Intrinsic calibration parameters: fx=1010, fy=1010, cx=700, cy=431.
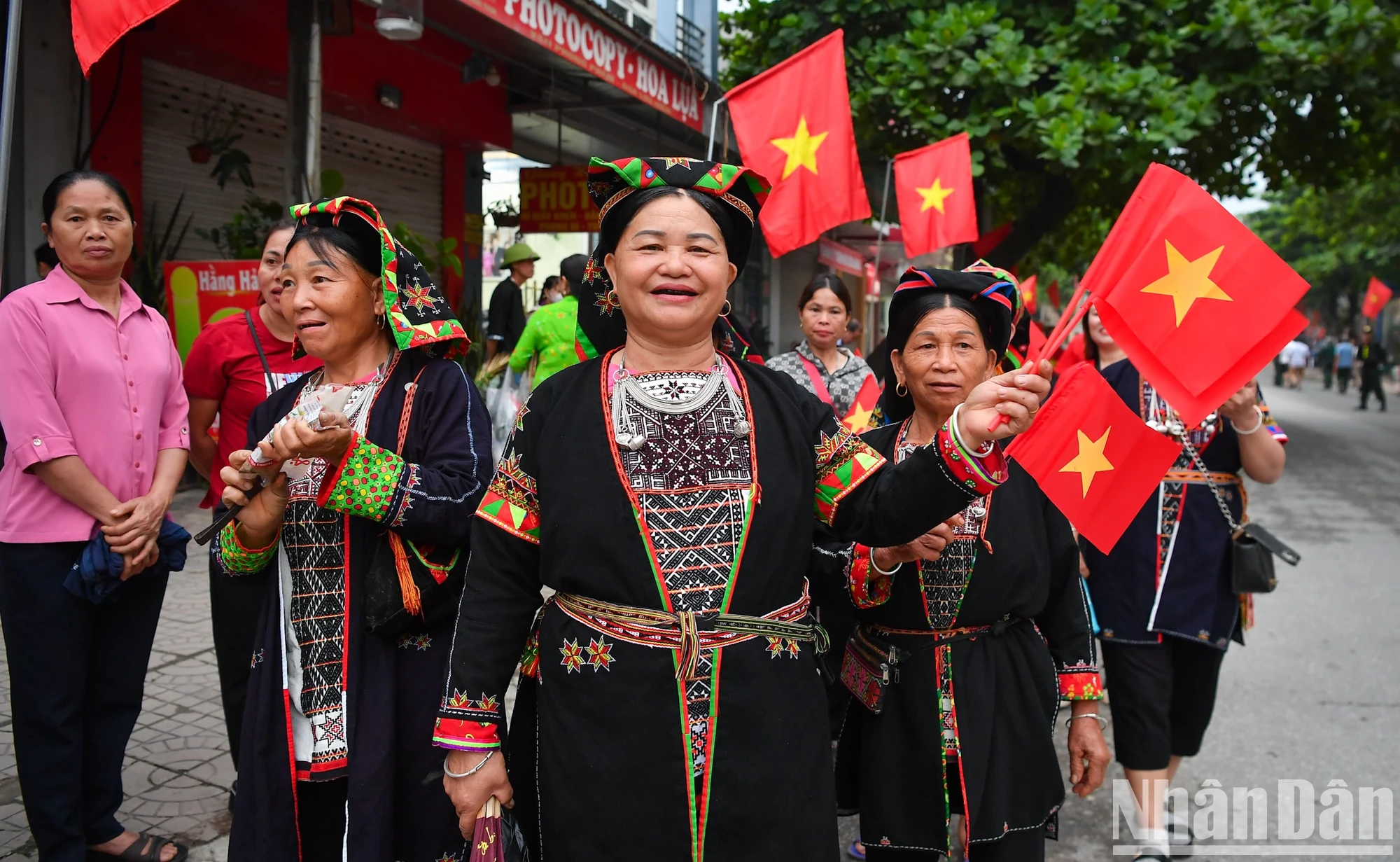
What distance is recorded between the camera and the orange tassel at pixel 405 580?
7.26 feet

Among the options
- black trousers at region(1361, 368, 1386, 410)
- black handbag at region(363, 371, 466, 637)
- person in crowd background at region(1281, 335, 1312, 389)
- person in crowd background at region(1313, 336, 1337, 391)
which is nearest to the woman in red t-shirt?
black handbag at region(363, 371, 466, 637)

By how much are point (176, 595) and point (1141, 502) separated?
5.28 metres

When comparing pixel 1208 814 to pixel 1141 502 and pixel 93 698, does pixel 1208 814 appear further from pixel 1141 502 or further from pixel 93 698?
pixel 93 698

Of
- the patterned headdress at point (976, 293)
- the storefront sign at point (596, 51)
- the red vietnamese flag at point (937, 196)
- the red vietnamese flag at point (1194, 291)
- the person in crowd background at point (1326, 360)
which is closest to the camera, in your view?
the red vietnamese flag at point (1194, 291)

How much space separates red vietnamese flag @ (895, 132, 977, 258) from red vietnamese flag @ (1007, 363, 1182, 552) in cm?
487

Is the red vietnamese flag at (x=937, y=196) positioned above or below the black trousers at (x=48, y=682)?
above

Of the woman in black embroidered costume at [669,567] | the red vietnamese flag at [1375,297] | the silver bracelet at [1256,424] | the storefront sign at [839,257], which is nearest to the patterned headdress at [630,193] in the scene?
the woman in black embroidered costume at [669,567]

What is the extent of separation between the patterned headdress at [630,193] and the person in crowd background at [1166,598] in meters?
1.82

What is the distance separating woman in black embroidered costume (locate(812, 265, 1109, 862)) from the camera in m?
2.37

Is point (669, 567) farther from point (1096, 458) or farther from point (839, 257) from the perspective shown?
point (839, 257)

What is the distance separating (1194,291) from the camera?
210cm

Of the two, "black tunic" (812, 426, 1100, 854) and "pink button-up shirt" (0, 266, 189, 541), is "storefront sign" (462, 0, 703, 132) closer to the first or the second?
"pink button-up shirt" (0, 266, 189, 541)

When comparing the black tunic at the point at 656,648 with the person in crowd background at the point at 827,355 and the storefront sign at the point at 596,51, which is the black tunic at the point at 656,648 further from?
the storefront sign at the point at 596,51

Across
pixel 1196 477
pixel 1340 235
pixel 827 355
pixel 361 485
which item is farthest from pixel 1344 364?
pixel 361 485
